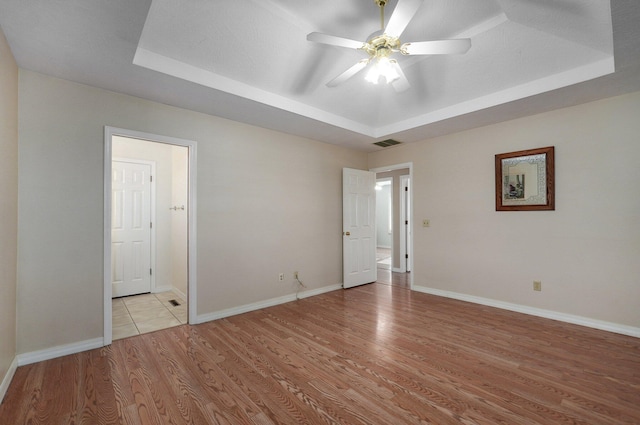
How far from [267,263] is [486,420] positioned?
2898 mm

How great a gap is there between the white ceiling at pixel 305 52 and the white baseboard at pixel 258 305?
244 cm

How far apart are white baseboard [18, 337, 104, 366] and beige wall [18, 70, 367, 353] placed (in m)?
0.05

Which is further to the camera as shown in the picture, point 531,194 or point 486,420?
point 531,194

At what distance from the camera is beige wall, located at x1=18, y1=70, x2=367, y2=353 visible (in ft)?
7.94

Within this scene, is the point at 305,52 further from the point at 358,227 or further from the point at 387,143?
the point at 358,227

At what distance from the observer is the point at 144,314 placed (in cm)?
358

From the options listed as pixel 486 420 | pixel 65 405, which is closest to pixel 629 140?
pixel 486 420

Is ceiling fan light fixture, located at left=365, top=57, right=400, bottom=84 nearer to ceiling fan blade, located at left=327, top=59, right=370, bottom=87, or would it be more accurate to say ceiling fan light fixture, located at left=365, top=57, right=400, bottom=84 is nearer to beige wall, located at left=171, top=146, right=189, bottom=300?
ceiling fan blade, located at left=327, top=59, right=370, bottom=87

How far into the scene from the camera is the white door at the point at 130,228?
4.29m

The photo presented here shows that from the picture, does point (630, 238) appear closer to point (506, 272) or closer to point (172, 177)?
point (506, 272)

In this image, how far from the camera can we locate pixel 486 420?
1705 mm

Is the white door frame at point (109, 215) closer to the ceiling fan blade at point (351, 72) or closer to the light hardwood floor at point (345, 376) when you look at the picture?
the light hardwood floor at point (345, 376)


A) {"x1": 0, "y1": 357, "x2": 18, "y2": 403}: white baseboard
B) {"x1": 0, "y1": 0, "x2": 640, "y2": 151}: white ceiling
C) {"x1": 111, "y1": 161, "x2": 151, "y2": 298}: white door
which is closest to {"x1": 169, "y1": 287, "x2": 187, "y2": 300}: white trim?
{"x1": 111, "y1": 161, "x2": 151, "y2": 298}: white door

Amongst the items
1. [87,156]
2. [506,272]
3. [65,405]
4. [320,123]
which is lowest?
[65,405]
